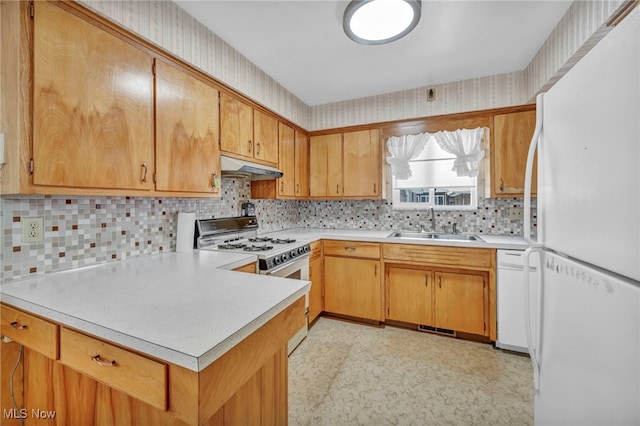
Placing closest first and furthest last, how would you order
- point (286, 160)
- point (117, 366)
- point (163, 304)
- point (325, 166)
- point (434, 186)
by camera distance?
1. point (117, 366)
2. point (163, 304)
3. point (286, 160)
4. point (434, 186)
5. point (325, 166)

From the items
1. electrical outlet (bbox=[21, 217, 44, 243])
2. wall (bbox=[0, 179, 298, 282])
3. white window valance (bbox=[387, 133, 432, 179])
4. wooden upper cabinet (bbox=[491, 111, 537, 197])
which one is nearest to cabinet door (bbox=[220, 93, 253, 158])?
wall (bbox=[0, 179, 298, 282])

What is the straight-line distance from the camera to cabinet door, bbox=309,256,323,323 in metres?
2.61

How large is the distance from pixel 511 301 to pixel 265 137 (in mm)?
2608

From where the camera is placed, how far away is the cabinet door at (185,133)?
155 centimetres

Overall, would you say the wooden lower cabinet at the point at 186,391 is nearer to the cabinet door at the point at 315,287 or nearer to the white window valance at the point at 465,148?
the cabinet door at the point at 315,287

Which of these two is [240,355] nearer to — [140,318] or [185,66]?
[140,318]

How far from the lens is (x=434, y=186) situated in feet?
9.86

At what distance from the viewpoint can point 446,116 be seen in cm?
273

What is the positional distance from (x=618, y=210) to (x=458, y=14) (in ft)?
5.66

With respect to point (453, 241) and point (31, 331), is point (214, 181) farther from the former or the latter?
→ point (453, 241)

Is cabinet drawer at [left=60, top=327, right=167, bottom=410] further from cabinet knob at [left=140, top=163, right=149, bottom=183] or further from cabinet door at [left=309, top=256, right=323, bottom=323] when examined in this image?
cabinet door at [left=309, top=256, right=323, bottom=323]

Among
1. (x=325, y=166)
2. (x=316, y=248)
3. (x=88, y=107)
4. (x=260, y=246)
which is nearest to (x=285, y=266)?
(x=260, y=246)

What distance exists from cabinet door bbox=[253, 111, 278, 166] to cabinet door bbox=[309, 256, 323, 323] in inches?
43.9

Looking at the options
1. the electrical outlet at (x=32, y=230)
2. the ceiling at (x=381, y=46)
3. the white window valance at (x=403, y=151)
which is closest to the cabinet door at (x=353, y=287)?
the white window valance at (x=403, y=151)
